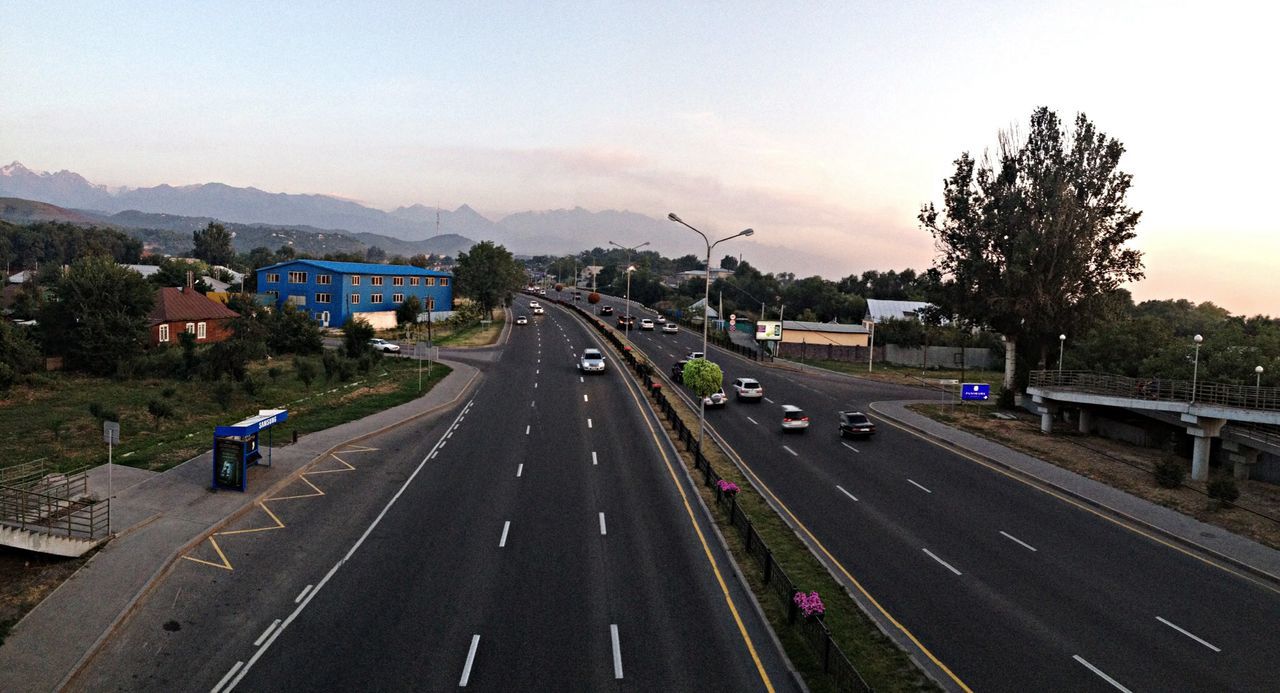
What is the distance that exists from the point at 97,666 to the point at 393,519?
9415 millimetres

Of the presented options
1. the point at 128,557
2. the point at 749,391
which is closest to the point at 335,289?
the point at 749,391

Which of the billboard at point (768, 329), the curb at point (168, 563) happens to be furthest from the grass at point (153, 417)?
the billboard at point (768, 329)

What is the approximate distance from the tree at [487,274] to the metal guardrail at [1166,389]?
230 feet

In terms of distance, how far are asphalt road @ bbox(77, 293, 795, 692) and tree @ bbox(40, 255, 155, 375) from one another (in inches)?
1310

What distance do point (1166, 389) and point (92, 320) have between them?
67.2 metres

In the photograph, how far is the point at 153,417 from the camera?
35.8m

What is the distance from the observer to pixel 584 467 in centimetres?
2953

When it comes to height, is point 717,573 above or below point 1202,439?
below

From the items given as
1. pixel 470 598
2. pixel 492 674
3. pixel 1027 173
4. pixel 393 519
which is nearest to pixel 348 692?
pixel 492 674

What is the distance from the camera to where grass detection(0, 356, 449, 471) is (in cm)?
2823

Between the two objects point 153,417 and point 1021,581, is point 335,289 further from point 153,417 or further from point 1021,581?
point 1021,581

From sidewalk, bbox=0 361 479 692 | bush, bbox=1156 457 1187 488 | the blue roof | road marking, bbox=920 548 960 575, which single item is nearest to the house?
the blue roof

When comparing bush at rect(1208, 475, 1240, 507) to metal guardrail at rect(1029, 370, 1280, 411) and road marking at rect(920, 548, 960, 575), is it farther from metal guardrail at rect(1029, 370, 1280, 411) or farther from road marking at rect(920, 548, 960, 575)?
road marking at rect(920, 548, 960, 575)

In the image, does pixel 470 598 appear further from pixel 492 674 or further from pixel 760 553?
pixel 760 553
